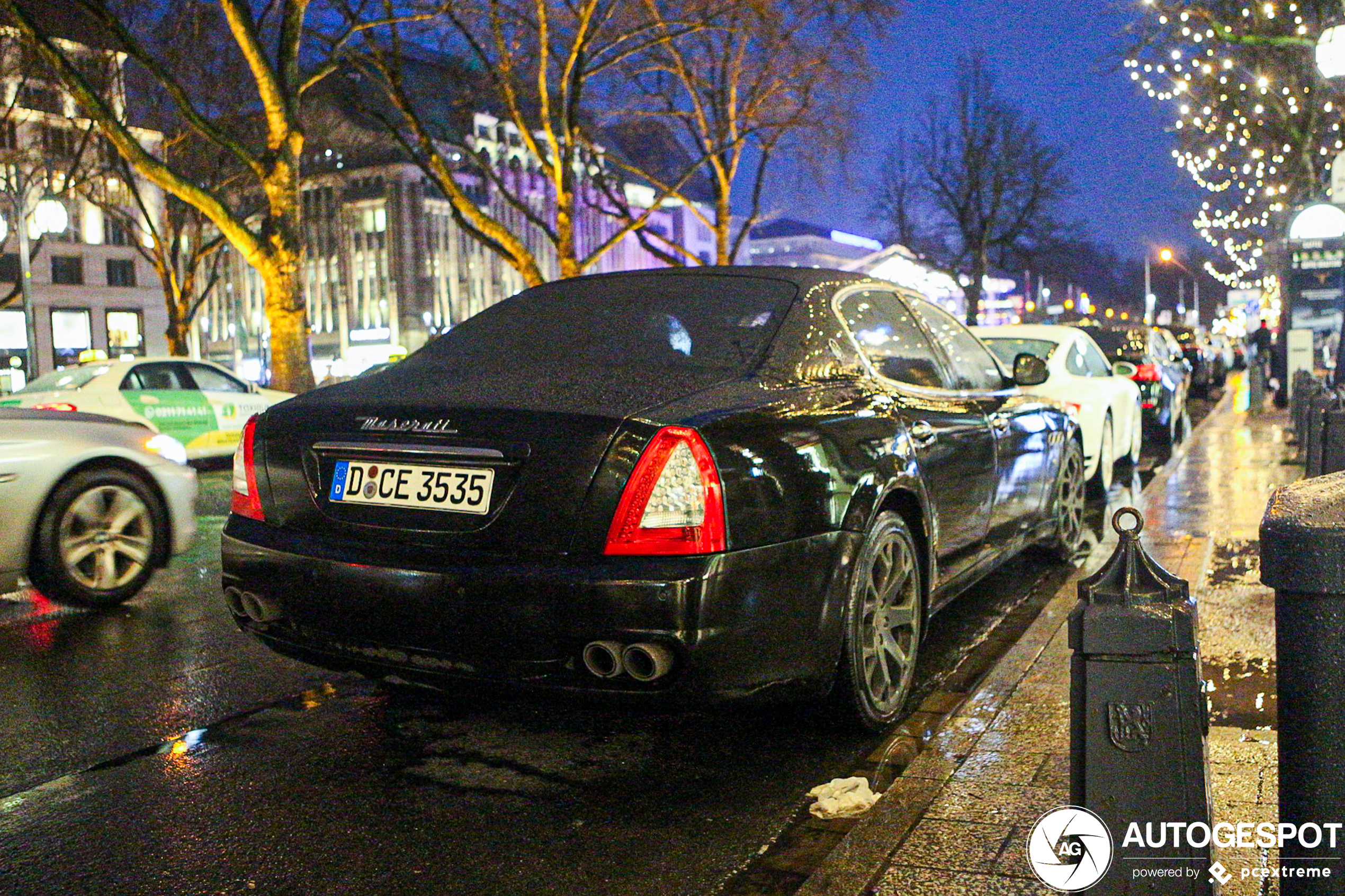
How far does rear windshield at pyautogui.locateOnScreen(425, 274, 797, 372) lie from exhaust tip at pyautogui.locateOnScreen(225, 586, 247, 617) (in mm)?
1050

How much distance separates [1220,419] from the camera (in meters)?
18.4

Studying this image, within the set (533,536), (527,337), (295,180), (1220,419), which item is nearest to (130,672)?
(527,337)

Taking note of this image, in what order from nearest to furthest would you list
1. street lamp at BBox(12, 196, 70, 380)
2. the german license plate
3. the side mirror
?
the german license plate, the side mirror, street lamp at BBox(12, 196, 70, 380)

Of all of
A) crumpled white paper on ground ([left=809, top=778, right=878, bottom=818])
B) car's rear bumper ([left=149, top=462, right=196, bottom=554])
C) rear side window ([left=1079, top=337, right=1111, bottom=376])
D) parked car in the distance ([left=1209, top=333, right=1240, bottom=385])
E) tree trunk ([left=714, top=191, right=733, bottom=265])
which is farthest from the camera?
parked car in the distance ([left=1209, top=333, right=1240, bottom=385])

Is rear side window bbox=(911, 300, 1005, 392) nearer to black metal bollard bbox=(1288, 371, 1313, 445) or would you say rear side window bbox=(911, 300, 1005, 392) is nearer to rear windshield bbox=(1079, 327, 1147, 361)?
black metal bollard bbox=(1288, 371, 1313, 445)

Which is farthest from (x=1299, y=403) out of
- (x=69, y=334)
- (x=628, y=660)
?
(x=69, y=334)

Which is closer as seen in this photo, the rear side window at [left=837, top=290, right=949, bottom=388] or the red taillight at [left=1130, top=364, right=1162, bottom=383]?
the rear side window at [left=837, top=290, right=949, bottom=388]

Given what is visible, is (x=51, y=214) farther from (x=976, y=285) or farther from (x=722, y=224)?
(x=976, y=285)

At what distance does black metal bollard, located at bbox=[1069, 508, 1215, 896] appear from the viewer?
90.0 inches

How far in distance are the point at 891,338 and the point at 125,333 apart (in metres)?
65.8

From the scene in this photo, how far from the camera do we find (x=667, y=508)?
10.9 ft

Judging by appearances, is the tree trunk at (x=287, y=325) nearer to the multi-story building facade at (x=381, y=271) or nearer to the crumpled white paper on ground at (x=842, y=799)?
the crumpled white paper on ground at (x=842, y=799)

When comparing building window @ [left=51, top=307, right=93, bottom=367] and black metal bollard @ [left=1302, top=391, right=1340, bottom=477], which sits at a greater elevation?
building window @ [left=51, top=307, right=93, bottom=367]

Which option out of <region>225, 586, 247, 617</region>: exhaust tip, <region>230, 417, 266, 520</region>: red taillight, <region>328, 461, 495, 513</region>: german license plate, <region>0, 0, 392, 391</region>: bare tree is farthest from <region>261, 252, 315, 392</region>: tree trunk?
<region>328, 461, 495, 513</region>: german license plate
